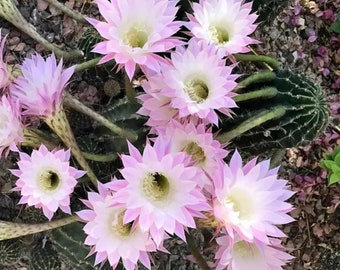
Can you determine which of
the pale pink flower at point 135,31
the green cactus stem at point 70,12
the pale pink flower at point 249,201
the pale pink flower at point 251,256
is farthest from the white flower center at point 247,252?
the green cactus stem at point 70,12

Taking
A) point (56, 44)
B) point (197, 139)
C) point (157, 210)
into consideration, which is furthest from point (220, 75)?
point (56, 44)

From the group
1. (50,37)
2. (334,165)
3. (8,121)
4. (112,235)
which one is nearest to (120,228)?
(112,235)

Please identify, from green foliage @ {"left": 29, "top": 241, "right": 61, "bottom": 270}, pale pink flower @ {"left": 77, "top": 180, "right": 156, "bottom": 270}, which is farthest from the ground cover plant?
green foliage @ {"left": 29, "top": 241, "right": 61, "bottom": 270}

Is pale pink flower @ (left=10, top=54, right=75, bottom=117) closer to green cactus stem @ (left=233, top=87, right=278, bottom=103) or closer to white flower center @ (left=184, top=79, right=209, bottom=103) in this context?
white flower center @ (left=184, top=79, right=209, bottom=103)

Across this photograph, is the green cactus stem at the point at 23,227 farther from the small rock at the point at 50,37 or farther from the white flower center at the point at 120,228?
the small rock at the point at 50,37

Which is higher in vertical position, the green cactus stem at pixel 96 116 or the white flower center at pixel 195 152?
the white flower center at pixel 195 152

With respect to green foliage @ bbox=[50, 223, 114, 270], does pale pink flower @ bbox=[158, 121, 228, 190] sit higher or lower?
higher

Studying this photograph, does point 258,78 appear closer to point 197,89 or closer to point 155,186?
point 197,89
